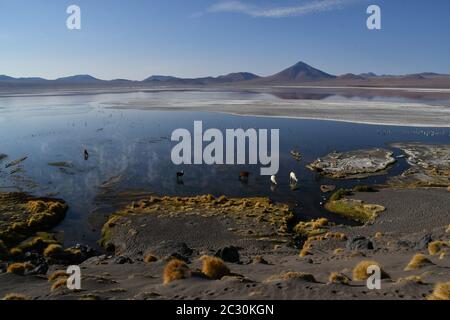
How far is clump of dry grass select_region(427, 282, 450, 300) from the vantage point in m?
10.3

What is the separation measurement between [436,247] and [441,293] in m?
8.69

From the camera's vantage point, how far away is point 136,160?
43.1 m

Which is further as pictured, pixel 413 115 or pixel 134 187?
pixel 413 115

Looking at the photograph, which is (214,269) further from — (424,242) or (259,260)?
(424,242)

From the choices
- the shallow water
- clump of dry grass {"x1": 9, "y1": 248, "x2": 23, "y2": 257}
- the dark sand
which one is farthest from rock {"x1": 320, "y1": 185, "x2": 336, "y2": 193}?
clump of dry grass {"x1": 9, "y1": 248, "x2": 23, "y2": 257}

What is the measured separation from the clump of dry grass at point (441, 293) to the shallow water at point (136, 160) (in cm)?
1714

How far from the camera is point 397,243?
66.7 feet

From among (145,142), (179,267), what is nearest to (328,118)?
(145,142)

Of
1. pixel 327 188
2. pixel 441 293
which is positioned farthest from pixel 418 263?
pixel 327 188

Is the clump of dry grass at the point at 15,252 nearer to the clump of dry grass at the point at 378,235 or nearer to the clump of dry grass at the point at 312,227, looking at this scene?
the clump of dry grass at the point at 312,227

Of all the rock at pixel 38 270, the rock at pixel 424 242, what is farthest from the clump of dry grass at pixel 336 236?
the rock at pixel 38 270
